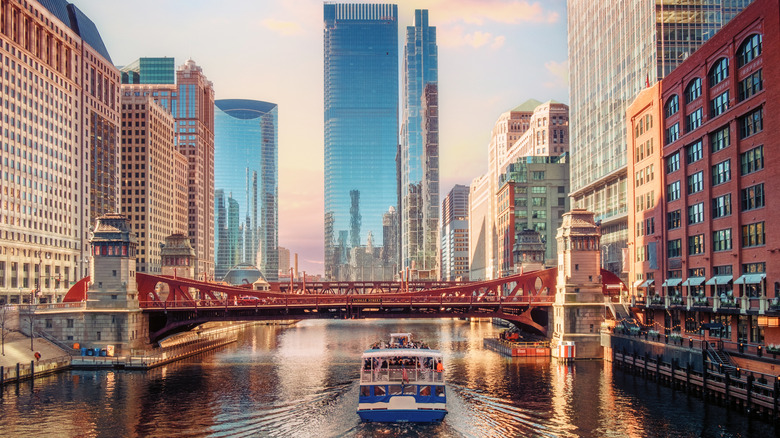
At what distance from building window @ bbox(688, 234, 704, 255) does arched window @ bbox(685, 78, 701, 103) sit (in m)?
16.3

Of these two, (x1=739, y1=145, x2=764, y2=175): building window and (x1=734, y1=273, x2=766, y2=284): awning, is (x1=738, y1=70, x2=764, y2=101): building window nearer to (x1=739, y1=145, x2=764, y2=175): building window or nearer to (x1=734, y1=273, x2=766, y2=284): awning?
(x1=739, y1=145, x2=764, y2=175): building window

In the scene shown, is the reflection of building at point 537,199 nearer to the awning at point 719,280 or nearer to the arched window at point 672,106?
the arched window at point 672,106

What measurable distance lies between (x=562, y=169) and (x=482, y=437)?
15007 cm

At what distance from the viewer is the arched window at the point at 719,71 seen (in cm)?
7888

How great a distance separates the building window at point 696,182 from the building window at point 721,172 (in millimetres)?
2814

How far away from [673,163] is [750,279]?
2523 cm

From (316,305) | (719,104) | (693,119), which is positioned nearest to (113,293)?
(316,305)

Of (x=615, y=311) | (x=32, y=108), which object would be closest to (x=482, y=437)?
(x=615, y=311)

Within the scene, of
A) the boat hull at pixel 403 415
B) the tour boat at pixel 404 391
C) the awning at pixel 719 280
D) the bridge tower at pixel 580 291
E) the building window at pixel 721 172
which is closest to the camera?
the boat hull at pixel 403 415

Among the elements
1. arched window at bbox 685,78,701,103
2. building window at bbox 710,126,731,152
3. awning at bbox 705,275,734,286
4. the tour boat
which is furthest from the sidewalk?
arched window at bbox 685,78,701,103

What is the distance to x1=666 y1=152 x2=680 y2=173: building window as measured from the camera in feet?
300

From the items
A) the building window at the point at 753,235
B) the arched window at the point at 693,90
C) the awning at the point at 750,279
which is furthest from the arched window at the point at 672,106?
the awning at the point at 750,279

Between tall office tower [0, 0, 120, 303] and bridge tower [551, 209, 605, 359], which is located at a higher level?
tall office tower [0, 0, 120, 303]

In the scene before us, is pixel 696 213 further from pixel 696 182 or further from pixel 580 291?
pixel 580 291
